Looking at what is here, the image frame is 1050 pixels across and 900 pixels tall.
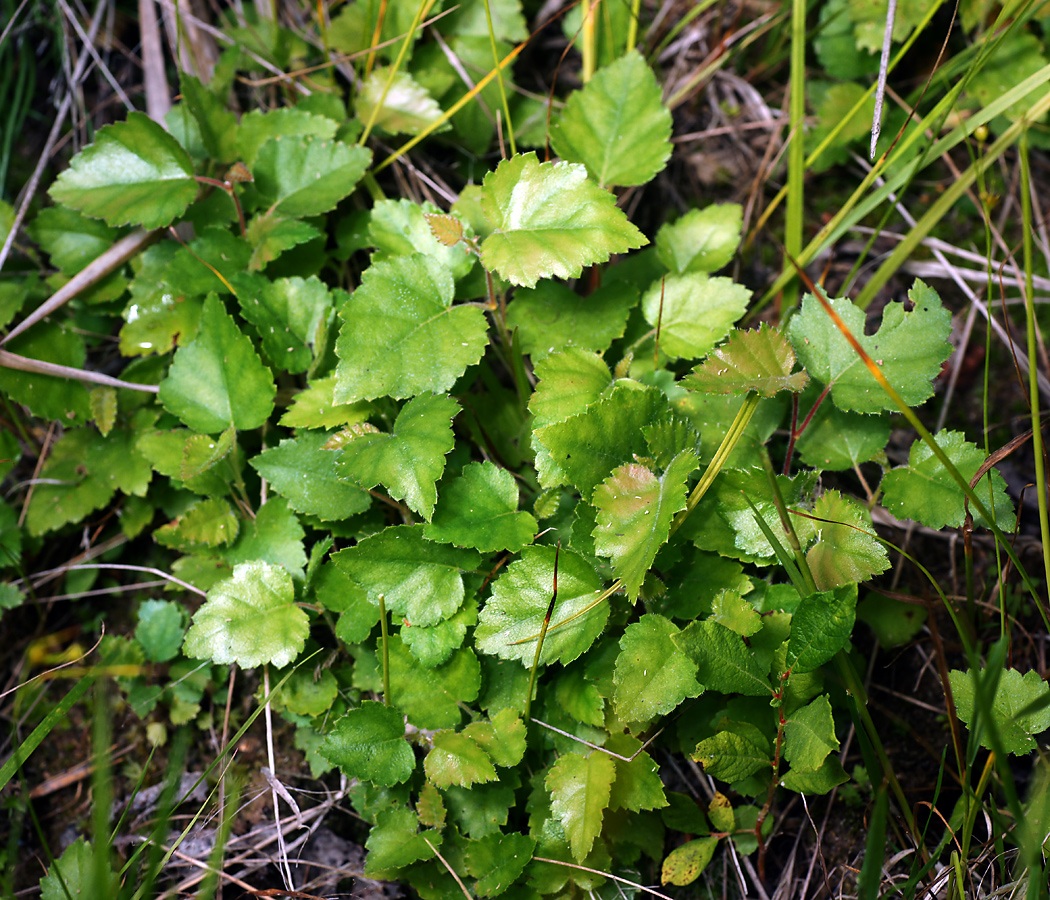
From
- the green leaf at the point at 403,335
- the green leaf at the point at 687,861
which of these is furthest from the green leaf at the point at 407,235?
the green leaf at the point at 687,861

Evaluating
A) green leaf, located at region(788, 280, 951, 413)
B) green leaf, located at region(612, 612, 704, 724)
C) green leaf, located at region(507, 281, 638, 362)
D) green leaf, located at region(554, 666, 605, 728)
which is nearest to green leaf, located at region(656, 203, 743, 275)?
green leaf, located at region(507, 281, 638, 362)

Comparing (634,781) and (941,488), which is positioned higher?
(941,488)

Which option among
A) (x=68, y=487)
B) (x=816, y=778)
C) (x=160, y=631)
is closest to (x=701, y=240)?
(x=816, y=778)

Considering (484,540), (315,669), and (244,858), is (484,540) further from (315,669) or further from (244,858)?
(244,858)

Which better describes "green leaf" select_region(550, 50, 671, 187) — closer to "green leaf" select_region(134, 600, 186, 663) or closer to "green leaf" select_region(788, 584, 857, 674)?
"green leaf" select_region(788, 584, 857, 674)

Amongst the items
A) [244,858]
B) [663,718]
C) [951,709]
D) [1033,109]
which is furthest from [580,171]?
[244,858]

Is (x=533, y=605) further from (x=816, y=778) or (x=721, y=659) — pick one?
(x=816, y=778)

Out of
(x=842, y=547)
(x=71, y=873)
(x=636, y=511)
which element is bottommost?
(x=71, y=873)

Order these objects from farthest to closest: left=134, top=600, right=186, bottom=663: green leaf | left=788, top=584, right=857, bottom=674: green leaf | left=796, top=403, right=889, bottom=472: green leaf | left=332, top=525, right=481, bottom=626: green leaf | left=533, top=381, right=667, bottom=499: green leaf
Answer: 1. left=134, top=600, right=186, bottom=663: green leaf
2. left=796, top=403, right=889, bottom=472: green leaf
3. left=332, top=525, right=481, bottom=626: green leaf
4. left=533, top=381, right=667, bottom=499: green leaf
5. left=788, top=584, right=857, bottom=674: green leaf
